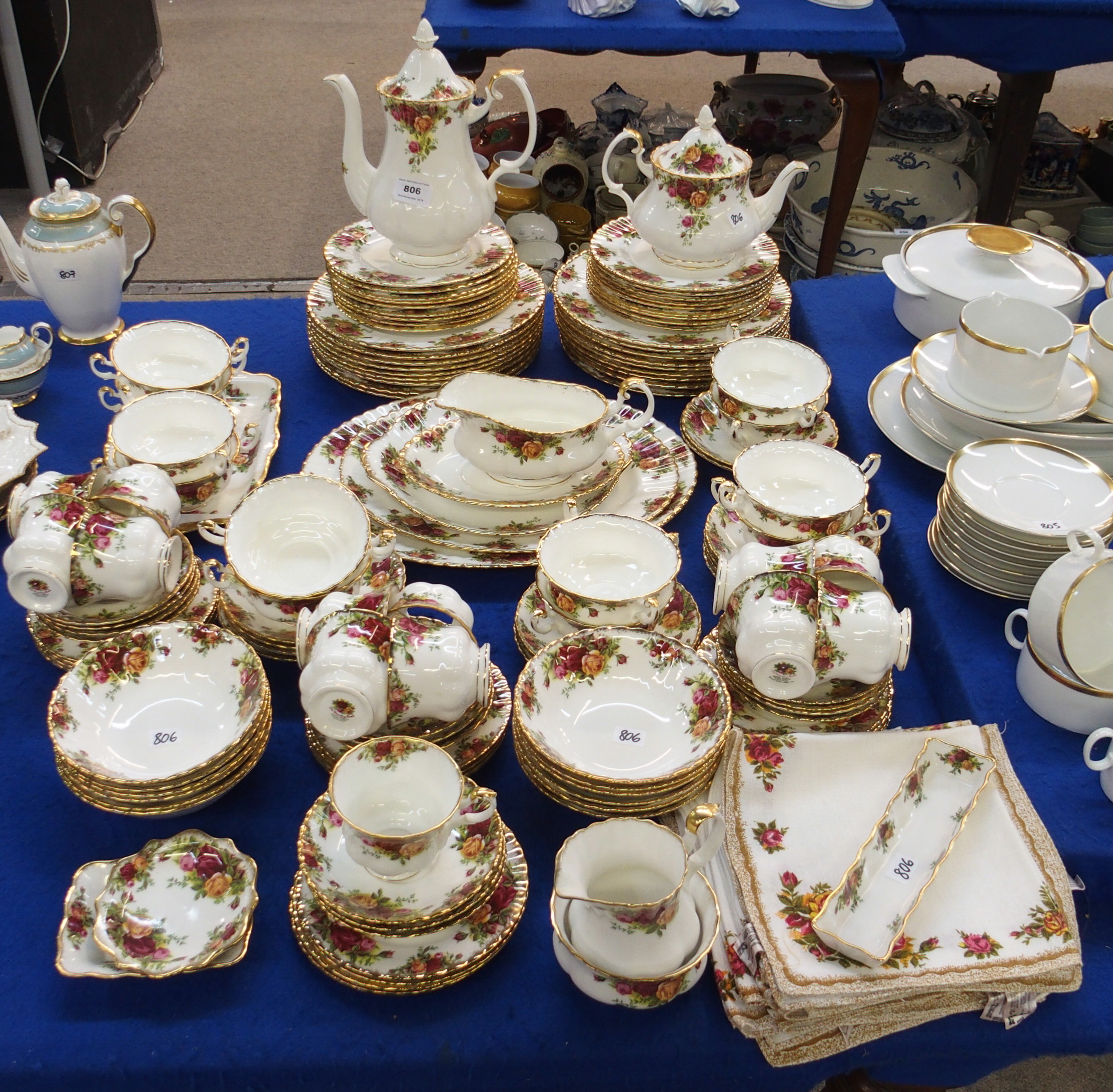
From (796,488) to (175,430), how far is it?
2.59 ft

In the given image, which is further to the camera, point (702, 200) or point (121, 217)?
point (121, 217)

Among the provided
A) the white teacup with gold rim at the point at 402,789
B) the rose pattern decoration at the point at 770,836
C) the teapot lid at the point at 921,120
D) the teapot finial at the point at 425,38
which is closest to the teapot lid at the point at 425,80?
the teapot finial at the point at 425,38

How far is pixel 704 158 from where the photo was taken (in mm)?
1534

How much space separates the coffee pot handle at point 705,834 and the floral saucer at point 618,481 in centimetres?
46

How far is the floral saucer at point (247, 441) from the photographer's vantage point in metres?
1.32

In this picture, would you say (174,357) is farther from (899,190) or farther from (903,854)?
(899,190)

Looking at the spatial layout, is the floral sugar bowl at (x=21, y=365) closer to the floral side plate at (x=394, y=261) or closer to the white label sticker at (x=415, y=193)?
the floral side plate at (x=394, y=261)

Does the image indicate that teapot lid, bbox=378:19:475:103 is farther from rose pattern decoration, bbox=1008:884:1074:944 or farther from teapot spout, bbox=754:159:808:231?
rose pattern decoration, bbox=1008:884:1074:944

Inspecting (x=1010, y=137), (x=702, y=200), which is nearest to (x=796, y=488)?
(x=702, y=200)

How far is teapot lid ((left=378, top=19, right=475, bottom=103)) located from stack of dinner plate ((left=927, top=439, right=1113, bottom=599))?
80 centimetres

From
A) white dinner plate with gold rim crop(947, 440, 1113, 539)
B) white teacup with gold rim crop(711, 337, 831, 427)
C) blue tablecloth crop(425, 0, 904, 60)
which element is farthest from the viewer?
blue tablecloth crop(425, 0, 904, 60)

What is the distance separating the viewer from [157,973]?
2.85ft

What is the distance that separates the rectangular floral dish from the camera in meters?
0.90

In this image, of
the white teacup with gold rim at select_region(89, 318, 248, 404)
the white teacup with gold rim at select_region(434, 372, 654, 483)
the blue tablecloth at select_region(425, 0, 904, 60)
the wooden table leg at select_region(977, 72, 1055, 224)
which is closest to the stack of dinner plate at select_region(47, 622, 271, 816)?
the white teacup with gold rim at select_region(434, 372, 654, 483)
